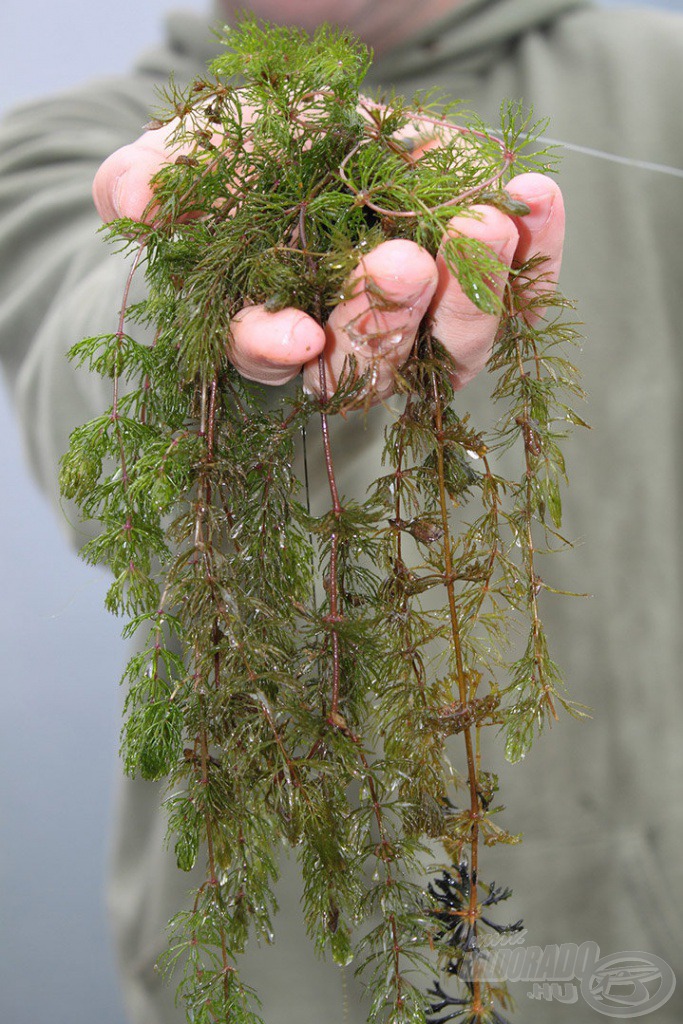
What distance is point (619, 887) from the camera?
966 mm

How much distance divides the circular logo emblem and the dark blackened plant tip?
495mm

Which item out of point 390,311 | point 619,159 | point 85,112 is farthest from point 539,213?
point 85,112

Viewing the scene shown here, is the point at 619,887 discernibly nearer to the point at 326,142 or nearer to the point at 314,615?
the point at 314,615

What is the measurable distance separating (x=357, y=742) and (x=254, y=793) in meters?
0.06

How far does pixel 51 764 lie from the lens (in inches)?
39.8

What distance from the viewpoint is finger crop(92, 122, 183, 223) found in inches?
21.1

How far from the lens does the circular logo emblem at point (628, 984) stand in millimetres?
960

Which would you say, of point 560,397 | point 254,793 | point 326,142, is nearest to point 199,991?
point 254,793

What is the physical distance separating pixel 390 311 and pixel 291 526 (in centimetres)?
16
